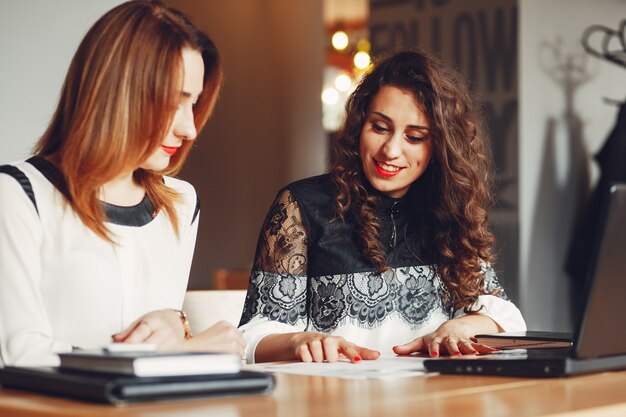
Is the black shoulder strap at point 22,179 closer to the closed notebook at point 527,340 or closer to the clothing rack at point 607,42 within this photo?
the closed notebook at point 527,340

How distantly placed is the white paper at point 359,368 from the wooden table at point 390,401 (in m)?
0.05

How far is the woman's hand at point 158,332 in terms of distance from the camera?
159cm

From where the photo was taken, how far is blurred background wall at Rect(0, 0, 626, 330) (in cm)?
280

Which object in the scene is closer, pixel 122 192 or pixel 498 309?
pixel 122 192

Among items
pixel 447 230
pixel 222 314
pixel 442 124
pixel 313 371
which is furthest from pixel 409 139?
pixel 313 371

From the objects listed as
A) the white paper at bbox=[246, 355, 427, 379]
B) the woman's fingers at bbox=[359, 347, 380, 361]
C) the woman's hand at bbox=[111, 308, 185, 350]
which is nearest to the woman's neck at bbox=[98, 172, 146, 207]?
the woman's hand at bbox=[111, 308, 185, 350]

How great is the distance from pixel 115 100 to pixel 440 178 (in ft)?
3.60

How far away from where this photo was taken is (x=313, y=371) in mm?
1612

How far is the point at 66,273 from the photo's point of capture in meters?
1.78

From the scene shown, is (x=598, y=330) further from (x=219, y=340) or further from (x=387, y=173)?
(x=387, y=173)

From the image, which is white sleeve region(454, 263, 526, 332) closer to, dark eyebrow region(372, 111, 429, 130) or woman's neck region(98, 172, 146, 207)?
dark eyebrow region(372, 111, 429, 130)

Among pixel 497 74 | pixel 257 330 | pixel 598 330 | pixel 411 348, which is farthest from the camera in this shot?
pixel 497 74

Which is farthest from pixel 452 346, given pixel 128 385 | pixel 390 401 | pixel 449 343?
pixel 128 385

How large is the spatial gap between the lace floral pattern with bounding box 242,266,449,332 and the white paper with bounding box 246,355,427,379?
55 cm
